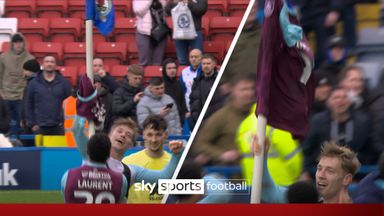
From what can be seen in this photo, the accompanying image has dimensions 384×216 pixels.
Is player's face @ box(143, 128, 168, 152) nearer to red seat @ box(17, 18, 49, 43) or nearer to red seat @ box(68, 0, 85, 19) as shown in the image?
red seat @ box(17, 18, 49, 43)

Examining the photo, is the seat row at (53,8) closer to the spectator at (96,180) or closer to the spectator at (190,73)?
the spectator at (190,73)

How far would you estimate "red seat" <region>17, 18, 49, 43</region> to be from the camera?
934 centimetres

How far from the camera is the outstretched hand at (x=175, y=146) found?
428 cm

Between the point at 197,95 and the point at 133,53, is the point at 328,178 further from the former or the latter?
the point at 133,53

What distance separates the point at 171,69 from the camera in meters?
7.48

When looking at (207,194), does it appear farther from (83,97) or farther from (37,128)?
(37,128)

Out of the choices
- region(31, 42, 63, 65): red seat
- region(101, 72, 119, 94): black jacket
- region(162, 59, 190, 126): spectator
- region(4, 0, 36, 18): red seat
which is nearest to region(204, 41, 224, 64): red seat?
region(162, 59, 190, 126): spectator

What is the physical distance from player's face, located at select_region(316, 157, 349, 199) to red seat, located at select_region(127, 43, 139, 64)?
533 cm

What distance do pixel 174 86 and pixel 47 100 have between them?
908 millimetres

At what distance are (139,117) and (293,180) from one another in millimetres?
1359

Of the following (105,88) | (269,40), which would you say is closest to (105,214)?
(269,40)

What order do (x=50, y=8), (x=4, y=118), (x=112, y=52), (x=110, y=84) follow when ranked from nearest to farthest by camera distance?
(x=110, y=84)
(x=4, y=118)
(x=112, y=52)
(x=50, y=8)

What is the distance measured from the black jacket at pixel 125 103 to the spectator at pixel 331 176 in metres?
1.21

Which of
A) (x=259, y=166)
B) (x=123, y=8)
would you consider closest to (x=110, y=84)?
(x=259, y=166)
